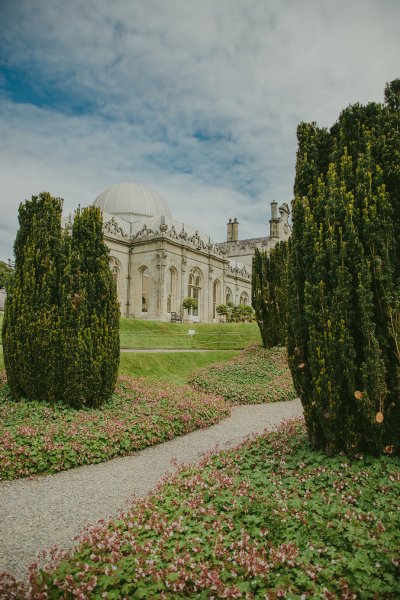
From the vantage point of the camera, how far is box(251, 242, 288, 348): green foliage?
782 inches

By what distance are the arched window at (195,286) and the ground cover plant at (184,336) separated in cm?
1053

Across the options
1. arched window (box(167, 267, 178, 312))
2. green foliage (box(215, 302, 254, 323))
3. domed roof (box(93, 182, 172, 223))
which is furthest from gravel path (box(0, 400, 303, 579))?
domed roof (box(93, 182, 172, 223))

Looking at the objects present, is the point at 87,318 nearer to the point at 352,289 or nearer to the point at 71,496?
the point at 71,496

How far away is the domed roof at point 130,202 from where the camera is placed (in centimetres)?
4359

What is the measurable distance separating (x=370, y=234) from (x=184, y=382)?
11485 mm

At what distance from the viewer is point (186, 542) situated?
12.9 ft

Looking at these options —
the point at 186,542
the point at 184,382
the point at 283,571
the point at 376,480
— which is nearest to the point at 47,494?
the point at 186,542

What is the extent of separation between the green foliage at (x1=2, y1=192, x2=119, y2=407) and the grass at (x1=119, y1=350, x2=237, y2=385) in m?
5.72

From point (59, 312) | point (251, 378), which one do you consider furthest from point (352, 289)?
point (251, 378)

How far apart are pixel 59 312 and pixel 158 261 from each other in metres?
26.3

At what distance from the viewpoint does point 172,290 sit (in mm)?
38188

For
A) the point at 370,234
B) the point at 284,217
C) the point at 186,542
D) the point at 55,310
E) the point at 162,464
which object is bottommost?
the point at 162,464

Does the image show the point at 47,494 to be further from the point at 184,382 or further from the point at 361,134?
the point at 184,382

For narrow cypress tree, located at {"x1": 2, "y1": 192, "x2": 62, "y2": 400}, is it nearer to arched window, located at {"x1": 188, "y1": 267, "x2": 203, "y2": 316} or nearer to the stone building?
the stone building
